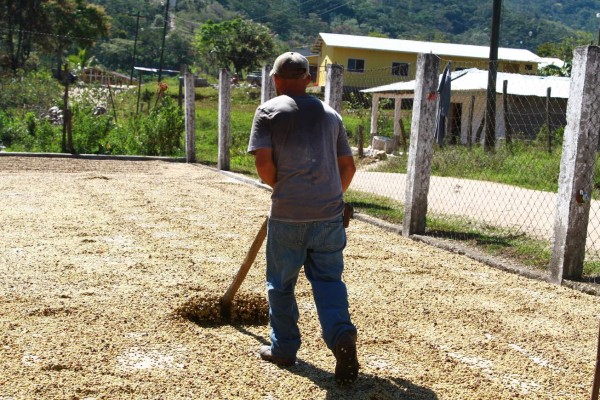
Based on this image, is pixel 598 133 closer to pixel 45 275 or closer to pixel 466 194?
pixel 45 275

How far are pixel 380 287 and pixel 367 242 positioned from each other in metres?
2.21

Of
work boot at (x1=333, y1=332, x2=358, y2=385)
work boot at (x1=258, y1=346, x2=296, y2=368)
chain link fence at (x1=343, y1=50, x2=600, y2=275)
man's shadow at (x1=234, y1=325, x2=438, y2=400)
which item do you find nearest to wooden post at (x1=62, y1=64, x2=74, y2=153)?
chain link fence at (x1=343, y1=50, x2=600, y2=275)

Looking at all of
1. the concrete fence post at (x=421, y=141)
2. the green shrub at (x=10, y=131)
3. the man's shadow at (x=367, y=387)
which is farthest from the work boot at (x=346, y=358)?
the green shrub at (x=10, y=131)

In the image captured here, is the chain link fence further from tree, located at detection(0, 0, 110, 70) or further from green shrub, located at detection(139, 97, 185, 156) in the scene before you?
tree, located at detection(0, 0, 110, 70)

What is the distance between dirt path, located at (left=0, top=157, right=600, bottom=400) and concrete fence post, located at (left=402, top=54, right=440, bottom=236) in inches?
13.6

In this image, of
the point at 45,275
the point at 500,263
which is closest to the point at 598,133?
the point at 500,263

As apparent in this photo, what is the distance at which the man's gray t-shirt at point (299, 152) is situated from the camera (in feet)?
13.1

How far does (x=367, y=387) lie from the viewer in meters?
3.92

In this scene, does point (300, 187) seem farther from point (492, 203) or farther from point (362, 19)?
point (362, 19)

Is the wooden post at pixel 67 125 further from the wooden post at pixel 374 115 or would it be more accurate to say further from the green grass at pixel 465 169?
the wooden post at pixel 374 115

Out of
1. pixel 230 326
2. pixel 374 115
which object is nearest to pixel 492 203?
pixel 230 326

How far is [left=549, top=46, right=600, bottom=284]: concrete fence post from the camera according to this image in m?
6.50

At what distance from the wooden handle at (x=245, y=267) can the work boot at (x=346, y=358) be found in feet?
2.57

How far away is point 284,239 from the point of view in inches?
159
